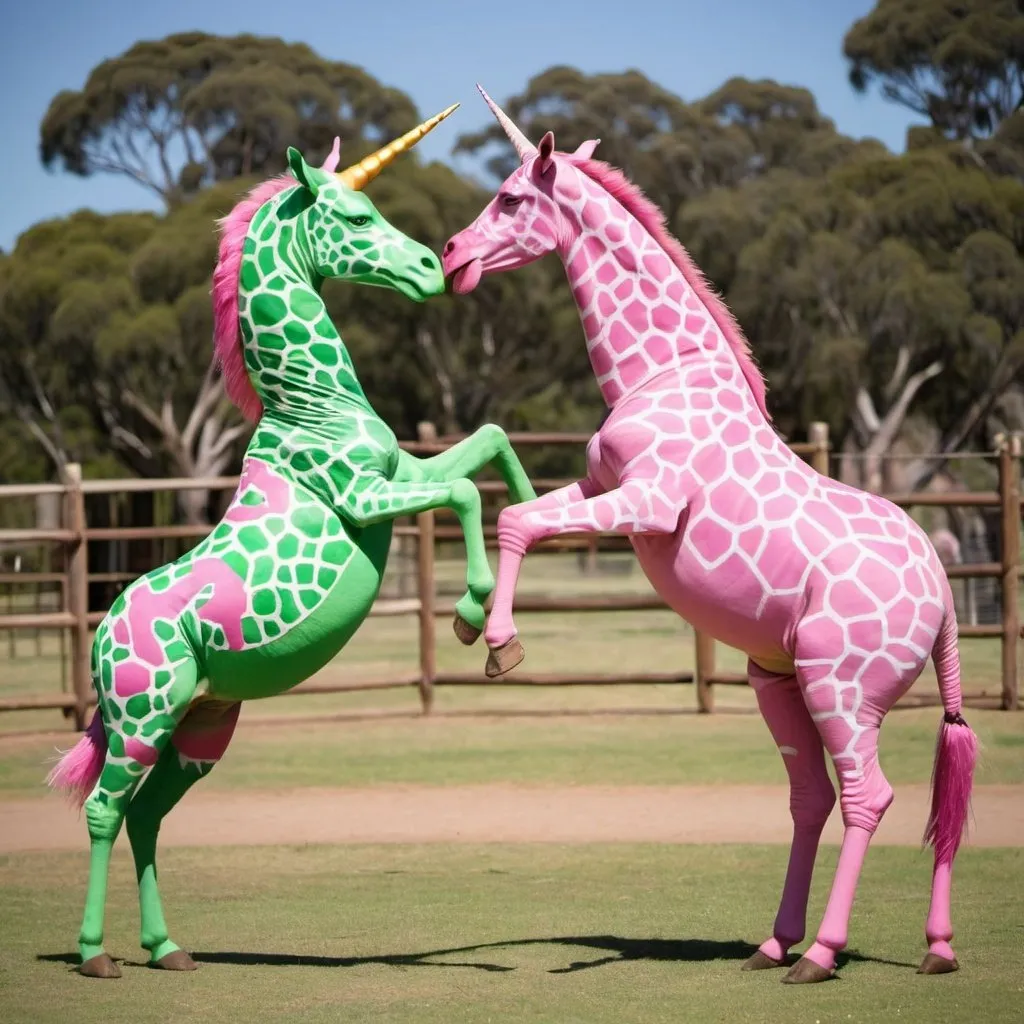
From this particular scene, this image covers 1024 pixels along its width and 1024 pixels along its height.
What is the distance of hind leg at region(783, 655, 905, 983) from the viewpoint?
477 cm

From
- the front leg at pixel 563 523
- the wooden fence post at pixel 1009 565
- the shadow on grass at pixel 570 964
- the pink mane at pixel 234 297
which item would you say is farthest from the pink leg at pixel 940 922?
the wooden fence post at pixel 1009 565

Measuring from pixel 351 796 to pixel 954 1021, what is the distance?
5.33 meters

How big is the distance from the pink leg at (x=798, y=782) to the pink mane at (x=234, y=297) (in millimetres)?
1930

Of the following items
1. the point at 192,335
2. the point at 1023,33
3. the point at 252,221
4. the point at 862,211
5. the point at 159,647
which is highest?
the point at 1023,33

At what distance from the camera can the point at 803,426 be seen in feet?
118

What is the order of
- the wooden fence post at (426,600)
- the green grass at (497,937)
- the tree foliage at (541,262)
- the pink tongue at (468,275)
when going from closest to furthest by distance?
the green grass at (497,937)
the pink tongue at (468,275)
the wooden fence post at (426,600)
the tree foliage at (541,262)

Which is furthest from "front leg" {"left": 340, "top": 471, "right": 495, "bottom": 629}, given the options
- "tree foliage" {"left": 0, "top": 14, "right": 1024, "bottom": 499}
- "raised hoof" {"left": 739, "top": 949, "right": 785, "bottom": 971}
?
"tree foliage" {"left": 0, "top": 14, "right": 1024, "bottom": 499}

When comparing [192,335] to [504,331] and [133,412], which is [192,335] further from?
[504,331]

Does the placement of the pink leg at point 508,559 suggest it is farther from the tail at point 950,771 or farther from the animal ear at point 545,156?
the tail at point 950,771

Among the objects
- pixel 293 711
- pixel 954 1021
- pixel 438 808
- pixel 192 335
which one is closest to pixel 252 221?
pixel 954 1021

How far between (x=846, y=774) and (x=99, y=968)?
2.35 meters

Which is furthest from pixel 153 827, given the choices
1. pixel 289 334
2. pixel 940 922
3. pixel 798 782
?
pixel 940 922

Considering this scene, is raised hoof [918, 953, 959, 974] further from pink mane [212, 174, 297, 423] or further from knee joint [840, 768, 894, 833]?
pink mane [212, 174, 297, 423]

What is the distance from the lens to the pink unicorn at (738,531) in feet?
15.8
